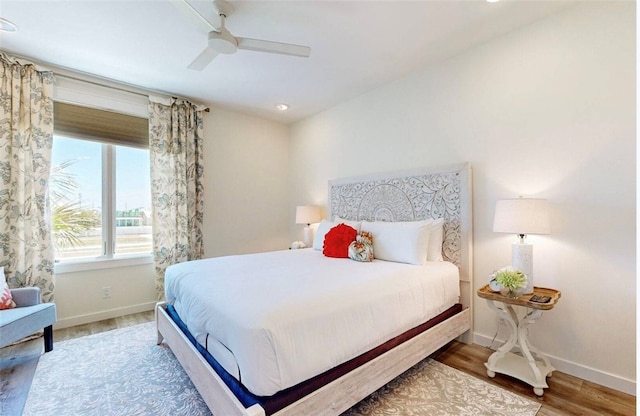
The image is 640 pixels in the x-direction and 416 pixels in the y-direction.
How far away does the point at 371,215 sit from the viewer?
11.2 feet

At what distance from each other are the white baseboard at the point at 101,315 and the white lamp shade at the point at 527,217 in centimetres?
405

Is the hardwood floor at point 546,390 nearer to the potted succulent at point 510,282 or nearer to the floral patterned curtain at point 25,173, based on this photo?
the potted succulent at point 510,282

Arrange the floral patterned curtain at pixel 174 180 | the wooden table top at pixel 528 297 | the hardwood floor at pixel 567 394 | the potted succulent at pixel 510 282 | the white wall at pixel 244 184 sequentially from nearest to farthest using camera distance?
the hardwood floor at pixel 567 394
the wooden table top at pixel 528 297
the potted succulent at pixel 510 282
the floral patterned curtain at pixel 174 180
the white wall at pixel 244 184

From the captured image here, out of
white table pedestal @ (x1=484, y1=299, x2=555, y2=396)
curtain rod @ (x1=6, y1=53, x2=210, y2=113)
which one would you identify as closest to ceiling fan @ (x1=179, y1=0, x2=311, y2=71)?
curtain rod @ (x1=6, y1=53, x2=210, y2=113)

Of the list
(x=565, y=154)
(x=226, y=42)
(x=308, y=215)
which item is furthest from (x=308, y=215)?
(x=565, y=154)

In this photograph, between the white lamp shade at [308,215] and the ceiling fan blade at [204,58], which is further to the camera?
the white lamp shade at [308,215]

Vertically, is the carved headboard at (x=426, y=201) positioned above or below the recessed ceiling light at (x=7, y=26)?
below

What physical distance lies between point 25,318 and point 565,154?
4440mm

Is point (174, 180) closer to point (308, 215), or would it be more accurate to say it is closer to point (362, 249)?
point (308, 215)

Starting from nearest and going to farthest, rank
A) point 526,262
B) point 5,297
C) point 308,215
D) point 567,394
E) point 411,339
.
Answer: point 567,394, point 411,339, point 526,262, point 5,297, point 308,215

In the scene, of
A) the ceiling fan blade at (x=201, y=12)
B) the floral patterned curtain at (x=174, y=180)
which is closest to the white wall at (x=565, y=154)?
the ceiling fan blade at (x=201, y=12)

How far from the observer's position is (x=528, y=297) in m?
1.99

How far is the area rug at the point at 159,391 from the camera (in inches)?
68.3

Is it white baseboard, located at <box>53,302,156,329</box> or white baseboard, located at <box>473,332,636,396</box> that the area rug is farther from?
white baseboard, located at <box>53,302,156,329</box>
